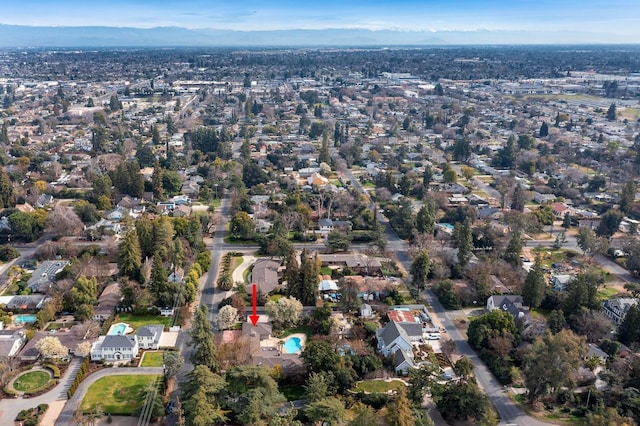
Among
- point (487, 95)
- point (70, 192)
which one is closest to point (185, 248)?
point (70, 192)

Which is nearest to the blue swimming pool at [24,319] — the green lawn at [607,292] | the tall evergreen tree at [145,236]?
the tall evergreen tree at [145,236]

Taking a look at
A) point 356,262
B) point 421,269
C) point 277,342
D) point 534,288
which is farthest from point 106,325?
point 534,288

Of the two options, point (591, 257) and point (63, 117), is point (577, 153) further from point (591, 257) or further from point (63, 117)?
point (63, 117)

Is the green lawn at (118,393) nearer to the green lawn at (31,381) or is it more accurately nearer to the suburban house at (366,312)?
the green lawn at (31,381)

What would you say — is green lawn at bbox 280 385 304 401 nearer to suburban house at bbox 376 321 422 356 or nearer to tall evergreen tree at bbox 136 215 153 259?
suburban house at bbox 376 321 422 356

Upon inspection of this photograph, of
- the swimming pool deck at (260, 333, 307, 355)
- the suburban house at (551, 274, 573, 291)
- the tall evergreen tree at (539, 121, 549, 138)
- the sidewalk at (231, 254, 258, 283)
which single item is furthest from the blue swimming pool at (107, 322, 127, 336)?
the tall evergreen tree at (539, 121, 549, 138)
